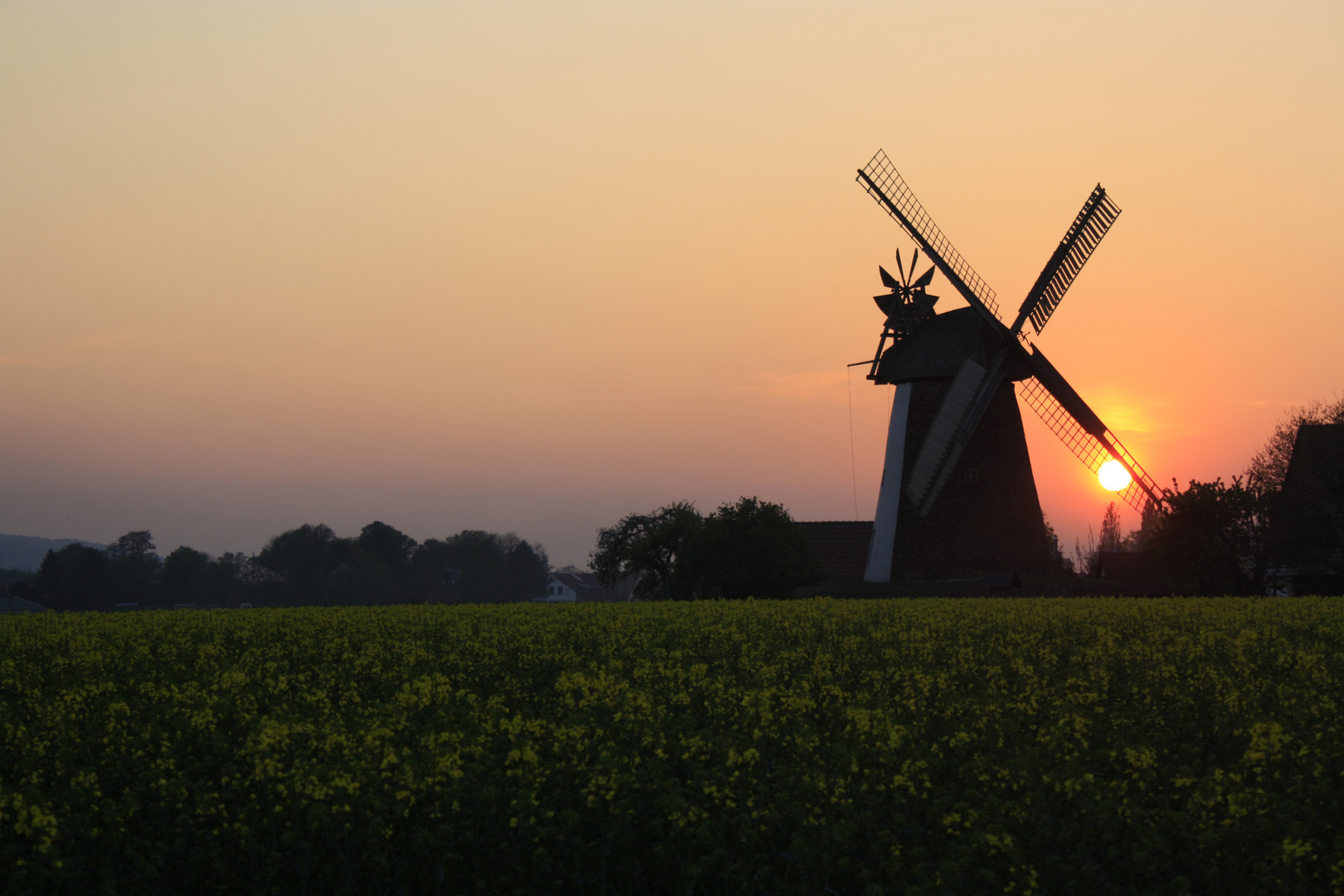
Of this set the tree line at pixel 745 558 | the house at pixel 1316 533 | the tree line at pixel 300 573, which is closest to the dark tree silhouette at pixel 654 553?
the tree line at pixel 745 558

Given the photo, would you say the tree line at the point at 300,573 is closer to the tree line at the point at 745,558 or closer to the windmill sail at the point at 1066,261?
the tree line at the point at 745,558

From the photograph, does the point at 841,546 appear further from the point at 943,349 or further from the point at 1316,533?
the point at 1316,533

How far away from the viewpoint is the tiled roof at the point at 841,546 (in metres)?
58.5

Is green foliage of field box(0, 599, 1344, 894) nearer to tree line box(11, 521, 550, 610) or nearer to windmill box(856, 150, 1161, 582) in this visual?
windmill box(856, 150, 1161, 582)

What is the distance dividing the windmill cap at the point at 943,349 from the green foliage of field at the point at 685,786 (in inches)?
1183

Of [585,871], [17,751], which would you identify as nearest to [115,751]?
[17,751]

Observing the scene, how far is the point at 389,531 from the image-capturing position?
16812cm

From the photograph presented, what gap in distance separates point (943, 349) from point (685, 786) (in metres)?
37.7

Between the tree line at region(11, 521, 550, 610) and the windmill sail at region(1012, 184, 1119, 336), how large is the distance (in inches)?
3661

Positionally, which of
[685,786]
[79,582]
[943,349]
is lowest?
[79,582]

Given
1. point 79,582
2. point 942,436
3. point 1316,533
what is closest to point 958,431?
point 942,436

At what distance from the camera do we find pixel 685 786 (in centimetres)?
923

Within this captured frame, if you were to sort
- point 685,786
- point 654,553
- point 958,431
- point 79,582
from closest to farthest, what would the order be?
point 685,786 < point 958,431 < point 654,553 < point 79,582

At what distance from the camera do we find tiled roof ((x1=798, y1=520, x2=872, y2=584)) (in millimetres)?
58469
